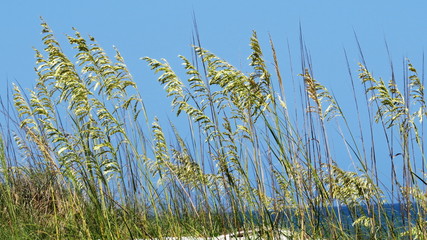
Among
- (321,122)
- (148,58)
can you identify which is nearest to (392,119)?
(321,122)

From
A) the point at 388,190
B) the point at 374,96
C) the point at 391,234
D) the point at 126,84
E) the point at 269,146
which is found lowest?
the point at 391,234

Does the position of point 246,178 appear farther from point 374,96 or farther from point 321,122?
point 374,96

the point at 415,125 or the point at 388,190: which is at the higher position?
the point at 415,125

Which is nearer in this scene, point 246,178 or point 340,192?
point 246,178

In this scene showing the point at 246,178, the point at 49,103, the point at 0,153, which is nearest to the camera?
the point at 246,178

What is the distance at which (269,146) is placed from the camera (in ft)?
12.1

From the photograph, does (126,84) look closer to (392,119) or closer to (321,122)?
(321,122)

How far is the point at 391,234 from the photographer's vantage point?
380 cm

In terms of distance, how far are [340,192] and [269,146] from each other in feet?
2.71

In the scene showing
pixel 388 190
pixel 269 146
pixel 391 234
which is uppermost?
pixel 269 146

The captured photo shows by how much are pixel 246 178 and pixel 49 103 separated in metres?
2.06

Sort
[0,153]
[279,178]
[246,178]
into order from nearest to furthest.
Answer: [246,178] < [279,178] < [0,153]

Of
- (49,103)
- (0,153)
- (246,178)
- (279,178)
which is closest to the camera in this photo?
(246,178)

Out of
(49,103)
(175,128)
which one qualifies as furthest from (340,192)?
(49,103)
